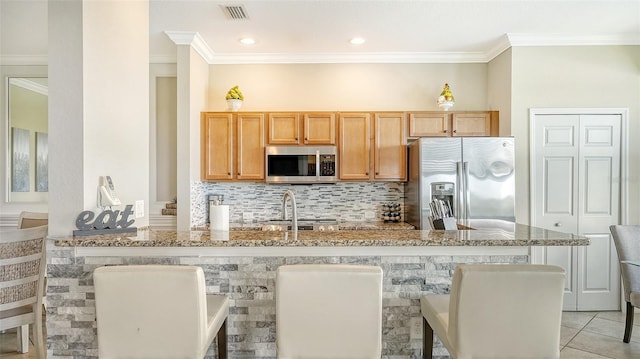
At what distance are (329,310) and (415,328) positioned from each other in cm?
75

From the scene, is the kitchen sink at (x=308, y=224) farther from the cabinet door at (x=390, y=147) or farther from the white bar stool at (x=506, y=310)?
the white bar stool at (x=506, y=310)

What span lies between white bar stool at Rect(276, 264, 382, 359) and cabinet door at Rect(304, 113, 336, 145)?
8.46 ft

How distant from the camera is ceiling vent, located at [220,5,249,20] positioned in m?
2.93

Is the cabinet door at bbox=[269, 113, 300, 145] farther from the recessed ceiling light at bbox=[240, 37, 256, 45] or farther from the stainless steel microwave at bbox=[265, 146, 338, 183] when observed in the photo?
the recessed ceiling light at bbox=[240, 37, 256, 45]

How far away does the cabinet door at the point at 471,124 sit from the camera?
3910mm

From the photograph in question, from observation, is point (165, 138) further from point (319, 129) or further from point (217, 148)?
point (319, 129)

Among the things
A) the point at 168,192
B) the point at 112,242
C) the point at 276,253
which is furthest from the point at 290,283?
the point at 168,192

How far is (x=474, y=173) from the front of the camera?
346 cm

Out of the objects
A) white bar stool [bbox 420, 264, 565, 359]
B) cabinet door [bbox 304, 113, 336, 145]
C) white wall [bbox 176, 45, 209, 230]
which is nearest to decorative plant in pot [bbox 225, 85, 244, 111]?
white wall [bbox 176, 45, 209, 230]

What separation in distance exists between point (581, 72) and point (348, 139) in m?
2.50

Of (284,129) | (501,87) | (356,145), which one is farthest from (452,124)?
(284,129)

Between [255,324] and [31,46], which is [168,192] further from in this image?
[255,324]

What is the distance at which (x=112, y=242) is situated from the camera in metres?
1.79

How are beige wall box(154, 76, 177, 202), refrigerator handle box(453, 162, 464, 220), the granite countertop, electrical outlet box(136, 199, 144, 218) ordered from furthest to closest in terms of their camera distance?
1. beige wall box(154, 76, 177, 202)
2. refrigerator handle box(453, 162, 464, 220)
3. electrical outlet box(136, 199, 144, 218)
4. the granite countertop
